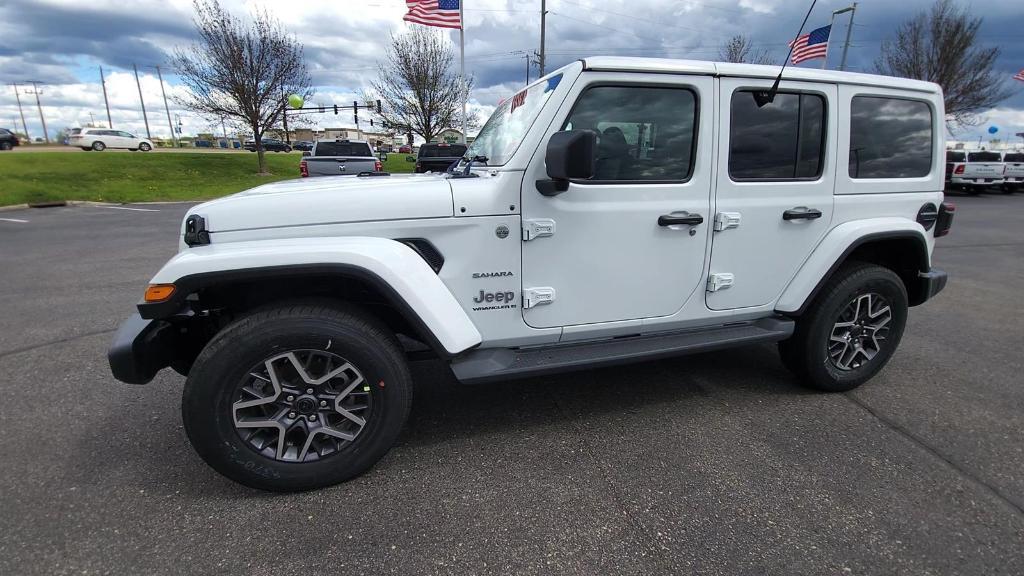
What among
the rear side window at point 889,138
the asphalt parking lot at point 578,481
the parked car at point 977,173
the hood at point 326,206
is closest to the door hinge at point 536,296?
the hood at point 326,206

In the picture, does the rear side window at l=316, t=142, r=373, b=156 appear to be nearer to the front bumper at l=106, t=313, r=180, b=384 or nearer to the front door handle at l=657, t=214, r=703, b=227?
the front bumper at l=106, t=313, r=180, b=384

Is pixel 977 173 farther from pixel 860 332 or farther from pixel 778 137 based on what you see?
pixel 778 137

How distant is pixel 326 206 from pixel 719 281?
2137mm

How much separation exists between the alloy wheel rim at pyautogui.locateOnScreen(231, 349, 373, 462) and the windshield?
51.7 inches

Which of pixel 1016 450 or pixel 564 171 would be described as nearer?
pixel 564 171

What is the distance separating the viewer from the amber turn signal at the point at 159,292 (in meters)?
2.12

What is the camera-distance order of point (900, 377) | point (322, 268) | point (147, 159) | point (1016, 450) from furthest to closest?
point (147, 159), point (900, 377), point (1016, 450), point (322, 268)

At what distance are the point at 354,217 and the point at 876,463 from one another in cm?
284

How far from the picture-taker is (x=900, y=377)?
3686 mm

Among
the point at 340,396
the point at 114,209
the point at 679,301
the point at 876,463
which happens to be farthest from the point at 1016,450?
the point at 114,209

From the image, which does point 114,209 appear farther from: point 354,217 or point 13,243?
point 354,217

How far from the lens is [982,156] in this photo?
812 inches

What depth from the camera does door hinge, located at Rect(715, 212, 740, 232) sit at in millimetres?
2846

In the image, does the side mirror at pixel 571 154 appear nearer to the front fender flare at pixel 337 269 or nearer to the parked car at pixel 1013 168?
the front fender flare at pixel 337 269
